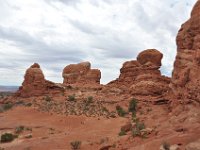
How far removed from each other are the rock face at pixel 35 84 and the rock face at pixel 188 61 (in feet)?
88.3

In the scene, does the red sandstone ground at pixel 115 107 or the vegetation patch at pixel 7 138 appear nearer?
the red sandstone ground at pixel 115 107

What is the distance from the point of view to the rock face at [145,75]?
149 ft

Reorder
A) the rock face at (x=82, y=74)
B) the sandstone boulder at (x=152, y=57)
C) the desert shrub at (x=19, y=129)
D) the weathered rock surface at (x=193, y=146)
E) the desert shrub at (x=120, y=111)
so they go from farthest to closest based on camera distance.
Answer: the rock face at (x=82, y=74) < the sandstone boulder at (x=152, y=57) < the desert shrub at (x=120, y=111) < the desert shrub at (x=19, y=129) < the weathered rock surface at (x=193, y=146)

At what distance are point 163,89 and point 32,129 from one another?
18.8 meters

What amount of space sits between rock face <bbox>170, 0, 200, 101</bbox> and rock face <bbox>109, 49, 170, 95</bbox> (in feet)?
53.3

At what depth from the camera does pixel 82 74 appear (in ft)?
212

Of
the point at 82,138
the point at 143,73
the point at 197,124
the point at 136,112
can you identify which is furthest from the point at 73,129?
the point at 143,73

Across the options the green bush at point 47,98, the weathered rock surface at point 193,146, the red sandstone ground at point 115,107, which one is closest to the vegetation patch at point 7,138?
the red sandstone ground at point 115,107

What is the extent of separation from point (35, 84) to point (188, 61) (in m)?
29.4

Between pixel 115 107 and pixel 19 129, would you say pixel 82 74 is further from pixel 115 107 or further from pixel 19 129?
pixel 19 129

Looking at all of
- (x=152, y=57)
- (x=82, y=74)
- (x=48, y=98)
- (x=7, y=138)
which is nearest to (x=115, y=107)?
(x=48, y=98)

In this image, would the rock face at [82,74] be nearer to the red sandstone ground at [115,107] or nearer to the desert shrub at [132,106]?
the red sandstone ground at [115,107]

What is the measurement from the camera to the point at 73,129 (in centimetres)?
3253

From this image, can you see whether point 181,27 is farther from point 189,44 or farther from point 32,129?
point 32,129
